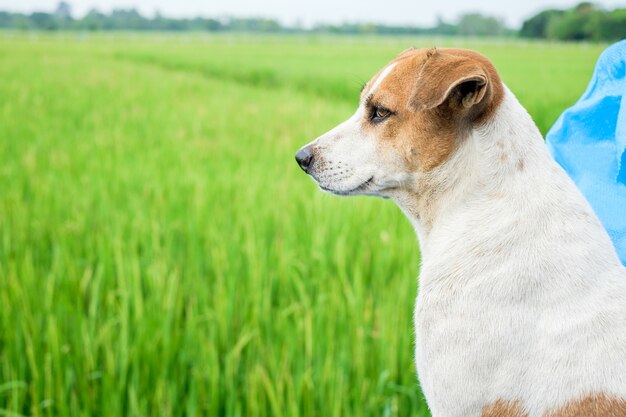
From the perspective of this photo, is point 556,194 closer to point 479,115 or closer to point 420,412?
point 479,115

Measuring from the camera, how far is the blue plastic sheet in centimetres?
123

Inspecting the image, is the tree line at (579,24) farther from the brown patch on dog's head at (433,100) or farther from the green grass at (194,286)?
the brown patch on dog's head at (433,100)

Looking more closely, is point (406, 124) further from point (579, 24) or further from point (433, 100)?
point (579, 24)

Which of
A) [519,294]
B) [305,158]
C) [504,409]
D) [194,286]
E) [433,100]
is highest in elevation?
[433,100]

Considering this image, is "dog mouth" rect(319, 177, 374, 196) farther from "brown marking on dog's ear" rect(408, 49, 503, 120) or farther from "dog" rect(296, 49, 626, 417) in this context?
"brown marking on dog's ear" rect(408, 49, 503, 120)

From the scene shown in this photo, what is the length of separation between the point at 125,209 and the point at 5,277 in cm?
104

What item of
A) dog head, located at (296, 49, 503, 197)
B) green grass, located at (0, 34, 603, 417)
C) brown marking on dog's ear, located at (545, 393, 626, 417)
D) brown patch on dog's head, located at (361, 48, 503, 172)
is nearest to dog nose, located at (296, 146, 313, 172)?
dog head, located at (296, 49, 503, 197)

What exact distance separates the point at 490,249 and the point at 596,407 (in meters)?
→ 0.28

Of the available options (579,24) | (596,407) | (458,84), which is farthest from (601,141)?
(579,24)

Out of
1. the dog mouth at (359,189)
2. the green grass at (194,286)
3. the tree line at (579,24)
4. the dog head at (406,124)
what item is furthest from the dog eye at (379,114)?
the tree line at (579,24)

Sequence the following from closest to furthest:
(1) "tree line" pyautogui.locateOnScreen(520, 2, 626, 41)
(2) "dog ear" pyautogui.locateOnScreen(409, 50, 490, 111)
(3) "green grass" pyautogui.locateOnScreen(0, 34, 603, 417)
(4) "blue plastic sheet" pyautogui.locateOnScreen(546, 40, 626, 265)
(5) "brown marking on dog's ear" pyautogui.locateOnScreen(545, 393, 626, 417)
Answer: (5) "brown marking on dog's ear" pyautogui.locateOnScreen(545, 393, 626, 417), (2) "dog ear" pyautogui.locateOnScreen(409, 50, 490, 111), (4) "blue plastic sheet" pyautogui.locateOnScreen(546, 40, 626, 265), (3) "green grass" pyautogui.locateOnScreen(0, 34, 603, 417), (1) "tree line" pyautogui.locateOnScreen(520, 2, 626, 41)

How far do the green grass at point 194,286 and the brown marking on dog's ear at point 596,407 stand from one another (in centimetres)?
103

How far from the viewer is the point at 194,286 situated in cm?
274

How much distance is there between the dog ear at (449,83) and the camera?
1.09m
